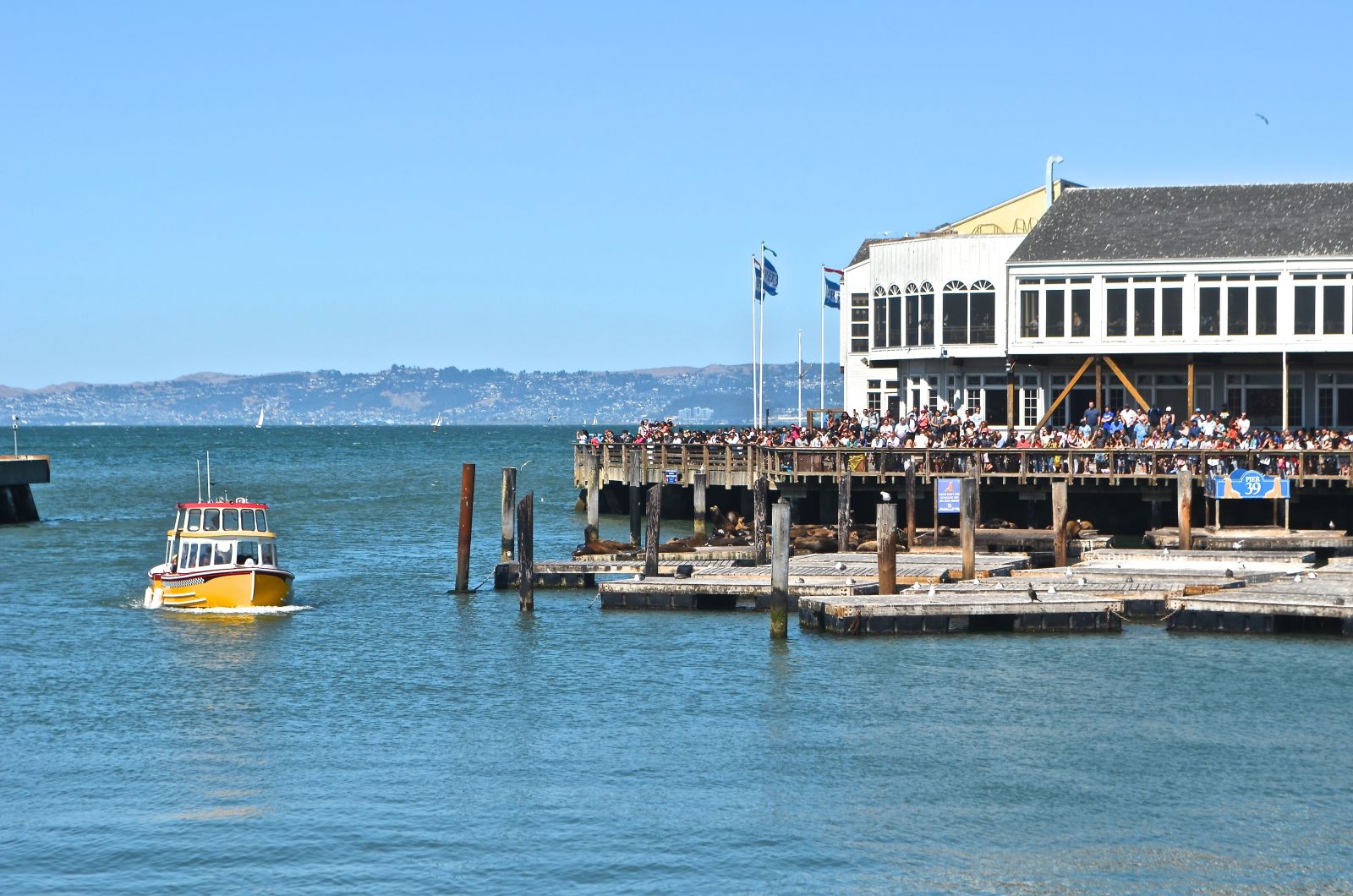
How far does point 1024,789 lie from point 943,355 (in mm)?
32475

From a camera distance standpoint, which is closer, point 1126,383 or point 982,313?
point 1126,383

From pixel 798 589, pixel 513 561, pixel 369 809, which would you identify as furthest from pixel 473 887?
pixel 513 561

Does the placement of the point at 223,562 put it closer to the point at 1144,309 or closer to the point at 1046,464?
the point at 1046,464

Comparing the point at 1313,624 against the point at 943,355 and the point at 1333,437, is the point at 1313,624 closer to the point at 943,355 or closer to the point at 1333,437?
the point at 1333,437

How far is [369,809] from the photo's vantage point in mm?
22312

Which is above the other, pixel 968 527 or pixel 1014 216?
pixel 1014 216

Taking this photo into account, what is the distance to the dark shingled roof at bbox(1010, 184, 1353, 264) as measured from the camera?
51375mm

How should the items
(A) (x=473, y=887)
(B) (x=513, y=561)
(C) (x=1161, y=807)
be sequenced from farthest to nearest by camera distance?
1. (B) (x=513, y=561)
2. (C) (x=1161, y=807)
3. (A) (x=473, y=887)

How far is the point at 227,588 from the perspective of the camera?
39.2m

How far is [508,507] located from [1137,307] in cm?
1968

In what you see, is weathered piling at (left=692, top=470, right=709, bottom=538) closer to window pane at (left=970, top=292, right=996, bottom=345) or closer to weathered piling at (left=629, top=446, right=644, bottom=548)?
weathered piling at (left=629, top=446, right=644, bottom=548)

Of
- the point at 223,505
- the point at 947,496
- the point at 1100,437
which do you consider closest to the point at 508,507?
the point at 223,505

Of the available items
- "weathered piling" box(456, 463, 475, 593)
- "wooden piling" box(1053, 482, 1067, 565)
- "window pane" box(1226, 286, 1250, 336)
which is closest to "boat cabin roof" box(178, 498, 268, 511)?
"weathered piling" box(456, 463, 475, 593)

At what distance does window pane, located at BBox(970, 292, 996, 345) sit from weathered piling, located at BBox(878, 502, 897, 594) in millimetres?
19548
